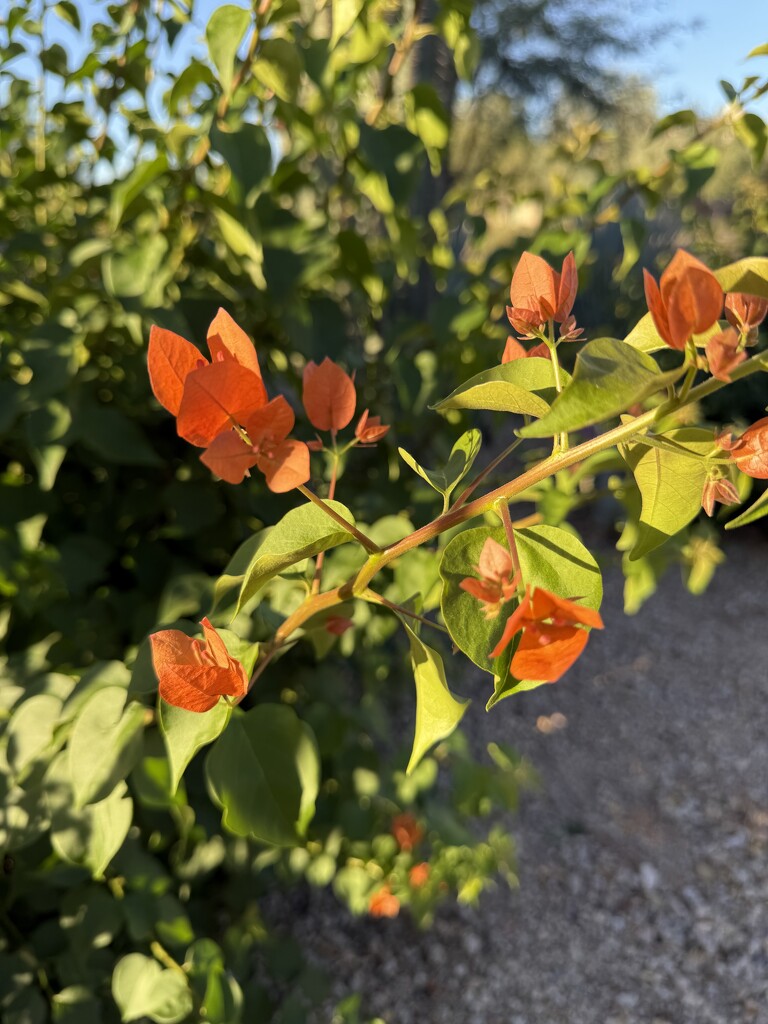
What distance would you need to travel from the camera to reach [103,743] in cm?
48

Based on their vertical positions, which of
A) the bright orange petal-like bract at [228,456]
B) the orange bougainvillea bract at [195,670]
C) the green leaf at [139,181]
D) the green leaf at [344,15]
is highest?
the green leaf at [344,15]

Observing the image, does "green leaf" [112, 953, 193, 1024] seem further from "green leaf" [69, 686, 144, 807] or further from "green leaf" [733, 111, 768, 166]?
"green leaf" [733, 111, 768, 166]

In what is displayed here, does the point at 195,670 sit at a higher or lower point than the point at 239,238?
lower

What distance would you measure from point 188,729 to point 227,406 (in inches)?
7.3

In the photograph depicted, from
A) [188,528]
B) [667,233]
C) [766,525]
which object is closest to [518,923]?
[188,528]

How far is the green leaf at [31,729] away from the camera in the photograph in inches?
21.6

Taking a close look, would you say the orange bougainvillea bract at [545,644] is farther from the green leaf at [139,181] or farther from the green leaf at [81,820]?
the green leaf at [139,181]

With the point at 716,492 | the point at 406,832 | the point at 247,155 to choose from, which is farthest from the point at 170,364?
the point at 406,832

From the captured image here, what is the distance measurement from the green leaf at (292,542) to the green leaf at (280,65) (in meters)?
0.43

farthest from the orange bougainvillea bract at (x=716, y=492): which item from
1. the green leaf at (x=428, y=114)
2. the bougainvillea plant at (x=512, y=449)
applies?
the green leaf at (x=428, y=114)

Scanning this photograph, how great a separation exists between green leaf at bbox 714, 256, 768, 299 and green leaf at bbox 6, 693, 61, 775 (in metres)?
0.50

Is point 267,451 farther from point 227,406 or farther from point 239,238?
point 239,238

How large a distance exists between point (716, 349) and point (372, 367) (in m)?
0.73

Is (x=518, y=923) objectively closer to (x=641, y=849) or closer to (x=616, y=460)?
(x=641, y=849)
